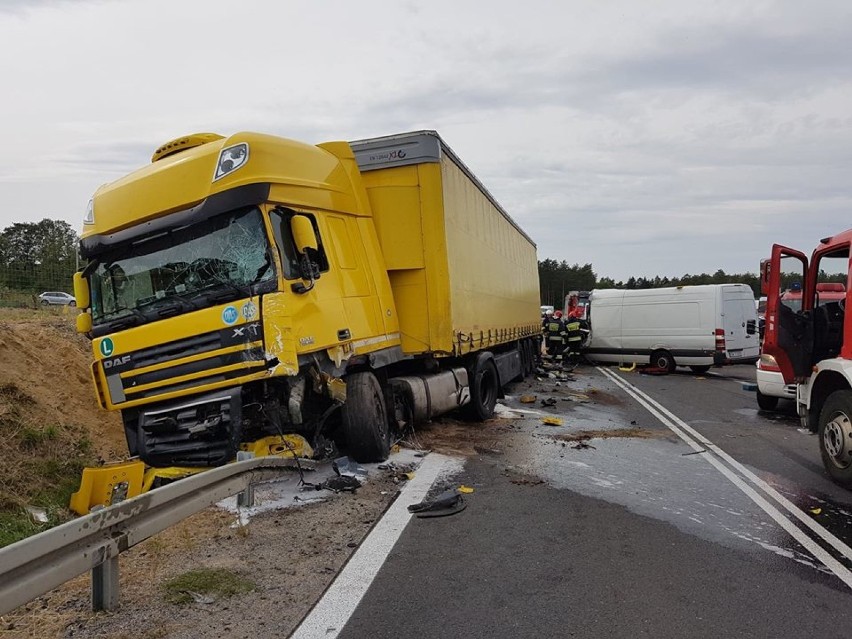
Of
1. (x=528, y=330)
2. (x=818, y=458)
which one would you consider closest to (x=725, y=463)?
(x=818, y=458)

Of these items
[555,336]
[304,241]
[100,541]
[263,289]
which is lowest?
[555,336]

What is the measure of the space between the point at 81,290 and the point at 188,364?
65.8 inches

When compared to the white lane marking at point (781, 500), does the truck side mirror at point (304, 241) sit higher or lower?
higher

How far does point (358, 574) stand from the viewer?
396cm

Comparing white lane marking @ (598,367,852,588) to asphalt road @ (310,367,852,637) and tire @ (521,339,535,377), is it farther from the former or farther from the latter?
tire @ (521,339,535,377)

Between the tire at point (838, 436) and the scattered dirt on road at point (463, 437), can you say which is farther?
the scattered dirt on road at point (463, 437)

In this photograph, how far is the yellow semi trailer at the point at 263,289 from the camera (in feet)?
18.2

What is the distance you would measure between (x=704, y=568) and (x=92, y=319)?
5664 millimetres

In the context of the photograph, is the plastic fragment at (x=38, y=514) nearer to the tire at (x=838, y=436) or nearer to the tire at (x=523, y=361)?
the tire at (x=838, y=436)

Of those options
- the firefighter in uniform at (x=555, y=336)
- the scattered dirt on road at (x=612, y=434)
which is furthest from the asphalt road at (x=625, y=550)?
the firefighter in uniform at (x=555, y=336)

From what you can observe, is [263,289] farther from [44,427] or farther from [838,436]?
[838,436]

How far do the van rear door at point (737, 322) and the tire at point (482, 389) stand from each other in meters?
9.29

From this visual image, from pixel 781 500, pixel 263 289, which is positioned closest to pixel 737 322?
pixel 781 500

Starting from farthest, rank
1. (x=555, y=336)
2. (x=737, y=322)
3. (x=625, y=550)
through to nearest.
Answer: (x=555, y=336)
(x=737, y=322)
(x=625, y=550)
